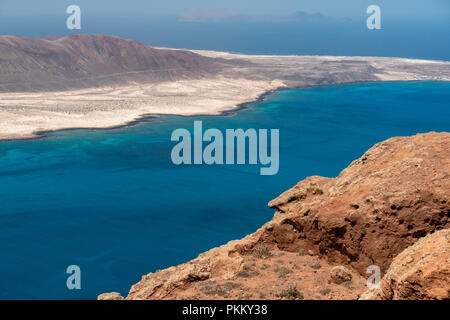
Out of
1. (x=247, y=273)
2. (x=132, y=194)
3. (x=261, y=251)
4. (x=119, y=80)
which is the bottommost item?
(x=132, y=194)

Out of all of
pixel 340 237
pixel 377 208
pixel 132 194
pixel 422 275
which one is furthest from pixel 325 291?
pixel 132 194

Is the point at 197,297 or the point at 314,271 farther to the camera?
the point at 314,271

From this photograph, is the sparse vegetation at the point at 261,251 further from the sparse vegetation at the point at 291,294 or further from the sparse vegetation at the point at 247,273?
the sparse vegetation at the point at 291,294

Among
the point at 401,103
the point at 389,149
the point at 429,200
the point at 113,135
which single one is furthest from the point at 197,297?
the point at 401,103

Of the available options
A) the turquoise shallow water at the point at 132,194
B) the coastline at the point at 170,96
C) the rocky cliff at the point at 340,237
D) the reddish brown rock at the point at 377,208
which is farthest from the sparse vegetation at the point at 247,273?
the coastline at the point at 170,96

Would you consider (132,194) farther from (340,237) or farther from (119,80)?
(119,80)

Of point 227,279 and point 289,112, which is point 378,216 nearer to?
point 227,279

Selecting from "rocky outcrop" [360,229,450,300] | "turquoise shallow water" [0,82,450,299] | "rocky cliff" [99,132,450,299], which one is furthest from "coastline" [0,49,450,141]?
"rocky outcrop" [360,229,450,300]
